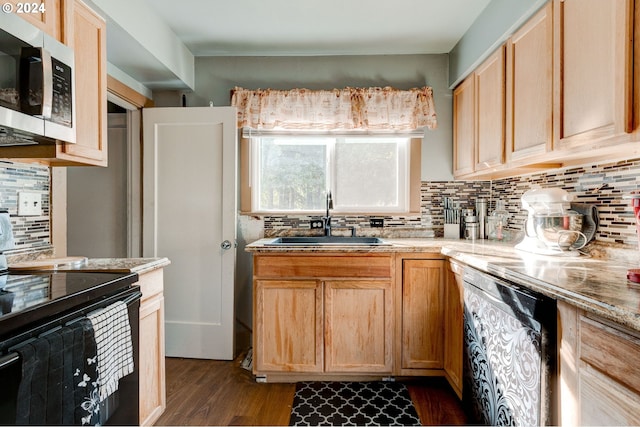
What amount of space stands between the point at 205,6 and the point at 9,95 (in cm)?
137

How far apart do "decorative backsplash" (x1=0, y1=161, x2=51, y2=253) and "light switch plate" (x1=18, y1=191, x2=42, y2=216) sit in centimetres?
2

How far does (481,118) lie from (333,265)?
140 cm

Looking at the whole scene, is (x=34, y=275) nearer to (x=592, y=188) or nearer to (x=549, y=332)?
(x=549, y=332)

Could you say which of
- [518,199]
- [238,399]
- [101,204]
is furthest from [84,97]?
[518,199]

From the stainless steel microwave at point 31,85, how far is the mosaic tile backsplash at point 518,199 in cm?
166

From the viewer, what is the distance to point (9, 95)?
1.20 metres

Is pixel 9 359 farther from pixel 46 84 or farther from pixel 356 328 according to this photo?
pixel 356 328

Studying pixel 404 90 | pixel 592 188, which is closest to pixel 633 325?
pixel 592 188

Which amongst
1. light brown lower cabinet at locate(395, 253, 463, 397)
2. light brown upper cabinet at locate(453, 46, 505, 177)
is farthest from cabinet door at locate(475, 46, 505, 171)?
light brown lower cabinet at locate(395, 253, 463, 397)

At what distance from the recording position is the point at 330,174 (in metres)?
2.87

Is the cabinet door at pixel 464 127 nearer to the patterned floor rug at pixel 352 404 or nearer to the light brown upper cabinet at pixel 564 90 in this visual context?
the light brown upper cabinet at pixel 564 90

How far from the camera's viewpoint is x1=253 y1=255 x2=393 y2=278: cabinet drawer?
223 cm

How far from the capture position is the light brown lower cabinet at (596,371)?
870 mm

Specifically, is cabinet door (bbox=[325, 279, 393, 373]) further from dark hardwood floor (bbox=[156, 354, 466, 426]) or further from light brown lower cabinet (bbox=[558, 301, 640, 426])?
light brown lower cabinet (bbox=[558, 301, 640, 426])
